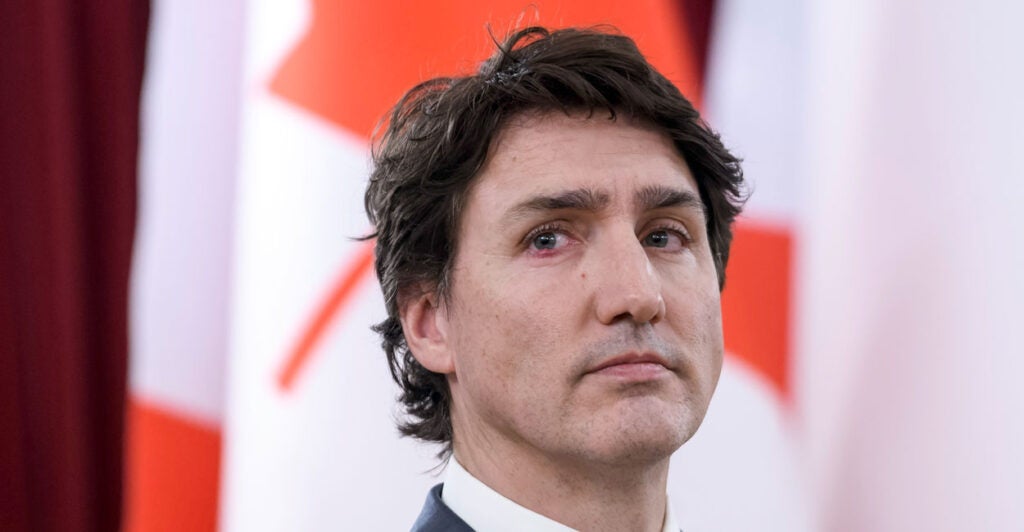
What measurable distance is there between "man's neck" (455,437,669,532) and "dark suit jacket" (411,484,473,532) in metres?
0.05

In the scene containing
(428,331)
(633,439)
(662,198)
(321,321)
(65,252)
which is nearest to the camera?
(633,439)

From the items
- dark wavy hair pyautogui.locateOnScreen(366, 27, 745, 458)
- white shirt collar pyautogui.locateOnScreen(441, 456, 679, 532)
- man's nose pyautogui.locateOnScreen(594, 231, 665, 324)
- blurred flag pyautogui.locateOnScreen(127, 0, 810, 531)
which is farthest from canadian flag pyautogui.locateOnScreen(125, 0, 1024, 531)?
man's nose pyautogui.locateOnScreen(594, 231, 665, 324)

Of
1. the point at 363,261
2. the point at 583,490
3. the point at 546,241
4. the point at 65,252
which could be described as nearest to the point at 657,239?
the point at 546,241

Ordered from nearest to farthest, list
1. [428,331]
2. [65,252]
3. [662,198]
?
[662,198], [428,331], [65,252]

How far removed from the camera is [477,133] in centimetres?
116

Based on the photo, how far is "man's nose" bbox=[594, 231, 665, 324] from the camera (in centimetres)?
102

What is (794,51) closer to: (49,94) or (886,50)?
(886,50)

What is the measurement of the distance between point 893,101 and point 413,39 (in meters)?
0.63

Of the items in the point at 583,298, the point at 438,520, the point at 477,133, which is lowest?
the point at 438,520

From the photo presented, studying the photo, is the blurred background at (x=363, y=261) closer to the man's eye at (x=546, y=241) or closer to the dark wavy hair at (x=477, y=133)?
the dark wavy hair at (x=477, y=133)

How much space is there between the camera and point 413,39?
147 centimetres

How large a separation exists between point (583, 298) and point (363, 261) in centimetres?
49

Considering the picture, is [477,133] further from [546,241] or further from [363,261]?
[363,261]

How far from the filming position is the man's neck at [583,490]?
1.08 metres
